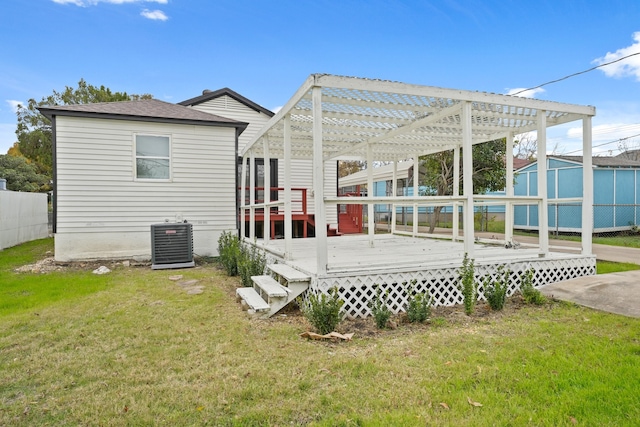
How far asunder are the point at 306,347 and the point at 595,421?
2.07m

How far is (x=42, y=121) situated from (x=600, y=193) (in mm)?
34675

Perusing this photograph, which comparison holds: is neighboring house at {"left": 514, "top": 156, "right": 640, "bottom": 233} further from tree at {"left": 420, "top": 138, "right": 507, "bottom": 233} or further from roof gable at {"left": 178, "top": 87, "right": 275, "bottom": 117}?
roof gable at {"left": 178, "top": 87, "right": 275, "bottom": 117}

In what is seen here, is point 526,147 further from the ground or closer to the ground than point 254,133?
further from the ground

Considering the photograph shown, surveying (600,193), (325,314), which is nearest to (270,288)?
(325,314)

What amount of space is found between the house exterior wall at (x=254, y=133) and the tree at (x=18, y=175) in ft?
55.4

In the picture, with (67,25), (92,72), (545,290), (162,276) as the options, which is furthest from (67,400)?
(92,72)

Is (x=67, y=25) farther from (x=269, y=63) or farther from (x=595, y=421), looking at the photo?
(x=595, y=421)

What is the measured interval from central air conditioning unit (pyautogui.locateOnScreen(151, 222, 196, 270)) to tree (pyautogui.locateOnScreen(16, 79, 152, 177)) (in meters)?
21.6

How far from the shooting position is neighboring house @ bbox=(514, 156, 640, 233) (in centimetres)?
1355

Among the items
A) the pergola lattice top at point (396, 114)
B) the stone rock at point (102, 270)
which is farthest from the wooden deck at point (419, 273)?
the stone rock at point (102, 270)

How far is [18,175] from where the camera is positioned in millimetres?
21250

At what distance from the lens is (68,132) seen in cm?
800

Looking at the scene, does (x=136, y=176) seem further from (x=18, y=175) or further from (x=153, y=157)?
(x=18, y=175)

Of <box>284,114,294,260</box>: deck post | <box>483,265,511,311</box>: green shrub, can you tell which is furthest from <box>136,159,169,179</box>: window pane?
<box>483,265,511,311</box>: green shrub
